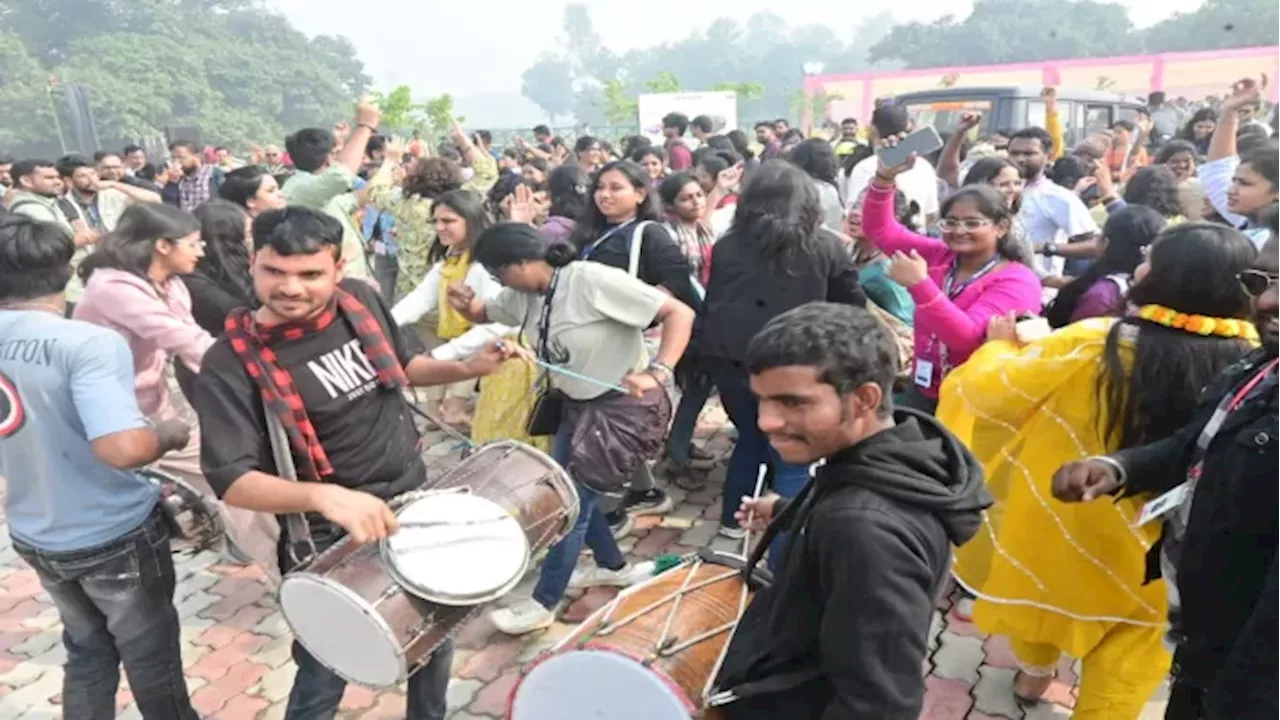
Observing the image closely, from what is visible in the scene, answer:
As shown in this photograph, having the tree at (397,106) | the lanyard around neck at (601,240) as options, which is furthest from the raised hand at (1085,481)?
the tree at (397,106)

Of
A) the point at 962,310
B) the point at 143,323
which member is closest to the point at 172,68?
the point at 143,323

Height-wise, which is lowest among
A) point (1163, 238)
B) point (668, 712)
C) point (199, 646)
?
point (199, 646)

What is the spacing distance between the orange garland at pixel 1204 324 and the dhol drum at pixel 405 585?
5.77 feet

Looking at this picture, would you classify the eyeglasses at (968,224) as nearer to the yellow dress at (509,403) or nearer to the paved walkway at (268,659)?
the paved walkway at (268,659)

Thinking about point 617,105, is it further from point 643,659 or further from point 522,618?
point 643,659

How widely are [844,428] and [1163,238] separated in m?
1.24

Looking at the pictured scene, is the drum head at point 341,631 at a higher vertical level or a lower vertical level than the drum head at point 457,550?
lower

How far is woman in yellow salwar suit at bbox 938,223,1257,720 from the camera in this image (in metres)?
2.15

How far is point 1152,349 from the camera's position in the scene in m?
2.17

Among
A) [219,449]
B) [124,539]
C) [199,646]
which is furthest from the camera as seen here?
[199,646]

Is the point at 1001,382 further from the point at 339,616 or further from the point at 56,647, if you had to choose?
the point at 56,647

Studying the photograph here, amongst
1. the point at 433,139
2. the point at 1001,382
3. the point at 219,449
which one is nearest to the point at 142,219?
the point at 219,449

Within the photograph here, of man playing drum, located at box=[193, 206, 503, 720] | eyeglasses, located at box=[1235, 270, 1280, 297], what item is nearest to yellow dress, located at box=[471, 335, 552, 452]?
man playing drum, located at box=[193, 206, 503, 720]

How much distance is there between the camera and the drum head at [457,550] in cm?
209
